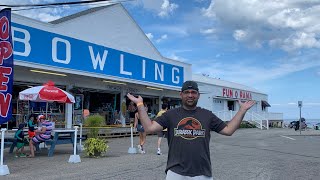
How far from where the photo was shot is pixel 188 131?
436 centimetres

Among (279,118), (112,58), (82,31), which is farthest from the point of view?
(279,118)

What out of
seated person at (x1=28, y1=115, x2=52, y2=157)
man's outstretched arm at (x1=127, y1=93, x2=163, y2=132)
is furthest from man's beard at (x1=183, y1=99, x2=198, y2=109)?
seated person at (x1=28, y1=115, x2=52, y2=157)

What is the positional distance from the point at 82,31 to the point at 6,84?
1274 centimetres

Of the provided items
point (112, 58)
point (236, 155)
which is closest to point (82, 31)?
point (112, 58)

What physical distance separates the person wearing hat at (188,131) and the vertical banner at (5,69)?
266 inches

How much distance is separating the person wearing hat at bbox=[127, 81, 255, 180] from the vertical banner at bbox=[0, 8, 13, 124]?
6.75 m

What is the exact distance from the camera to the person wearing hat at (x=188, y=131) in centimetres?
429

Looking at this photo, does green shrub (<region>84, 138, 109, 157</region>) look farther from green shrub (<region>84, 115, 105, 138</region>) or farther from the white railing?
the white railing

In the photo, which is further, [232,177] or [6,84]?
[6,84]

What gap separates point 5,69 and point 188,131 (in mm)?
7331

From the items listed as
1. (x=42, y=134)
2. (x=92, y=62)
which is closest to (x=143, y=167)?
(x=42, y=134)

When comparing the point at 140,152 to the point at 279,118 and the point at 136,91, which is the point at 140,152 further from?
the point at 279,118

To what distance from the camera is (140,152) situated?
1470 cm

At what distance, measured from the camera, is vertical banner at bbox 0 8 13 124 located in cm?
1026
